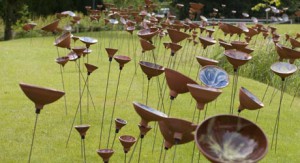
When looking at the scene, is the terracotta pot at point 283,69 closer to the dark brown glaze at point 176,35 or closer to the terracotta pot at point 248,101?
the dark brown glaze at point 176,35

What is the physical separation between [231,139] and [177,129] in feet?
1.14

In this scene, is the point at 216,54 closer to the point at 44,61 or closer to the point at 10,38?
the point at 44,61

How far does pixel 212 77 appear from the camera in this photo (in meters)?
2.26

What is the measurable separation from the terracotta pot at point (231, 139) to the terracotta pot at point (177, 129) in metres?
0.29

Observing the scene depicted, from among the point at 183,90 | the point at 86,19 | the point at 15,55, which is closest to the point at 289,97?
the point at 183,90

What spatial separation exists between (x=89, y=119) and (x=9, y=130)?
28.0 inches

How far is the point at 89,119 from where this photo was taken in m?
4.19

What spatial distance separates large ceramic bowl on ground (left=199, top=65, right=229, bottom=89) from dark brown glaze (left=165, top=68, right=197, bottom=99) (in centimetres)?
16

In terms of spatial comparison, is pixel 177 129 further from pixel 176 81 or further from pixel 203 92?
pixel 176 81

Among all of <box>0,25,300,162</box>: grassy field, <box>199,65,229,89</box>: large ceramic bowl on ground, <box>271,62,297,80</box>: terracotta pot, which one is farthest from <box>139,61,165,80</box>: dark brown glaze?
<box>0,25,300,162</box>: grassy field

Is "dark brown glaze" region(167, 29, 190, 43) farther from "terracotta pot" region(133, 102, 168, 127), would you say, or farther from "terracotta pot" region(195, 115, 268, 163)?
"terracotta pot" region(195, 115, 268, 163)

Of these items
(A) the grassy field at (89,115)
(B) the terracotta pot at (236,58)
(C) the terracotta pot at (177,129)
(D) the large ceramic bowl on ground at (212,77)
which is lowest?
(A) the grassy field at (89,115)

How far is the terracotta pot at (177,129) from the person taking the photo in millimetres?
1739

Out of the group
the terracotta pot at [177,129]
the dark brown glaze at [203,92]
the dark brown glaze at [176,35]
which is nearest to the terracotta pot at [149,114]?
the terracotta pot at [177,129]
